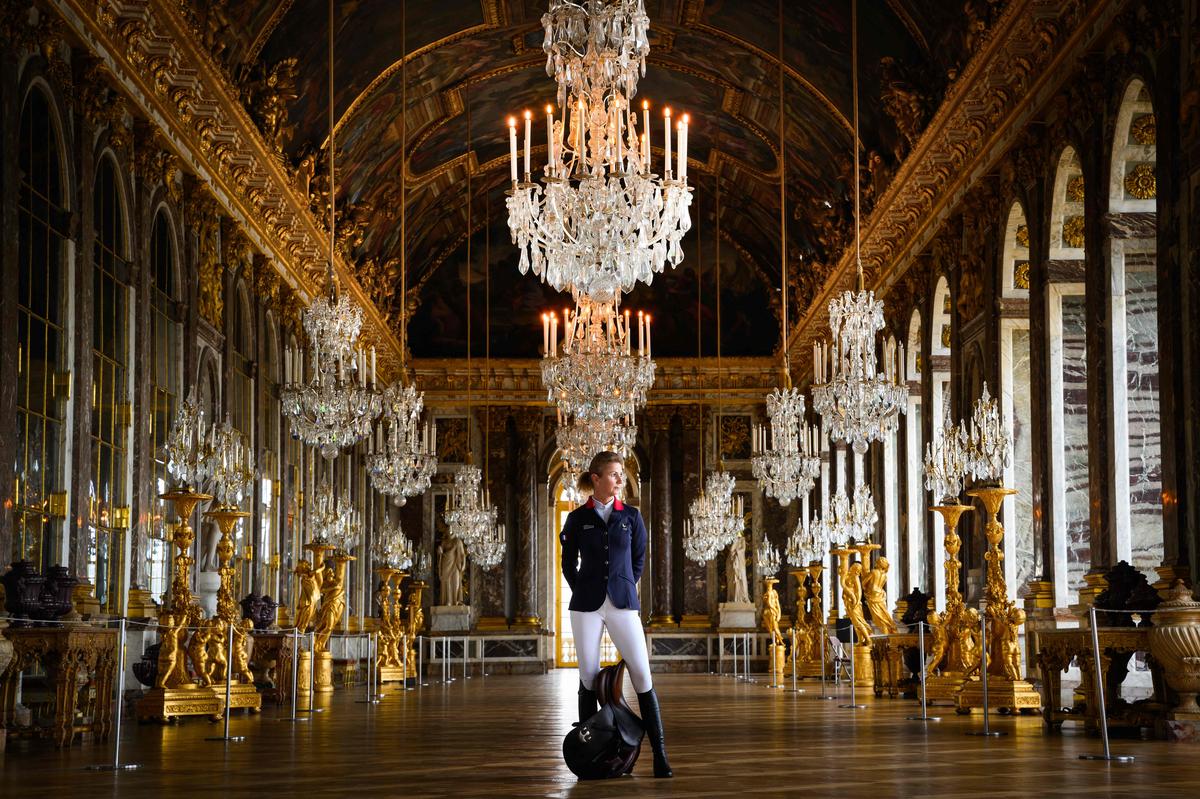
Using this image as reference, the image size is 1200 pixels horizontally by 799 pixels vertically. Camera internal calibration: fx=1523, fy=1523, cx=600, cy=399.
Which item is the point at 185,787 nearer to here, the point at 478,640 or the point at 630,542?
the point at 630,542

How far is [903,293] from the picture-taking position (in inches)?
941

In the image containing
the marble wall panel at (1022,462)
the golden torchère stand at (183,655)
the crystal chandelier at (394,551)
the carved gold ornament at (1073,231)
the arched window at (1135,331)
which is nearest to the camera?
the golden torchère stand at (183,655)

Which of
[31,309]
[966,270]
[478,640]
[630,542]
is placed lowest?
[478,640]

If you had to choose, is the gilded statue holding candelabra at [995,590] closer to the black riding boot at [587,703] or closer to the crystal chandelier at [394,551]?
the black riding boot at [587,703]

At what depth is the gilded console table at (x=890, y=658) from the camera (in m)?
18.5

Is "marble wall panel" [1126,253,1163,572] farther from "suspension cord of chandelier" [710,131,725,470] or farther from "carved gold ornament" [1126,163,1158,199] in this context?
"suspension cord of chandelier" [710,131,725,470]

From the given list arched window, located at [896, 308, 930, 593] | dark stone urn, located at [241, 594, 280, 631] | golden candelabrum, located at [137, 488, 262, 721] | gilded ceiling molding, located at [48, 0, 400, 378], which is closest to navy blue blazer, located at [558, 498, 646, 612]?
golden candelabrum, located at [137, 488, 262, 721]

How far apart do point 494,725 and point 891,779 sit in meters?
5.91

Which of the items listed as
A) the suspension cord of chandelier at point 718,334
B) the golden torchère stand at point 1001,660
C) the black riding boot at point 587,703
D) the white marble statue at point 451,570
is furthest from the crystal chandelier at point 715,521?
the black riding boot at point 587,703

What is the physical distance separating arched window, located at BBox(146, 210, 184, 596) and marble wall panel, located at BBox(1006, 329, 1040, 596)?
32.6 ft

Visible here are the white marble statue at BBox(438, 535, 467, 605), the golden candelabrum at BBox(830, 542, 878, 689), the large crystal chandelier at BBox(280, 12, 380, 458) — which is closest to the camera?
the large crystal chandelier at BBox(280, 12, 380, 458)

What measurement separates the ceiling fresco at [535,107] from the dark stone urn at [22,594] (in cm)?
892

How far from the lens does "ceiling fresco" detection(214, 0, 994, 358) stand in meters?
21.0

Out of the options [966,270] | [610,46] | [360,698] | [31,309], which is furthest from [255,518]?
[610,46]
